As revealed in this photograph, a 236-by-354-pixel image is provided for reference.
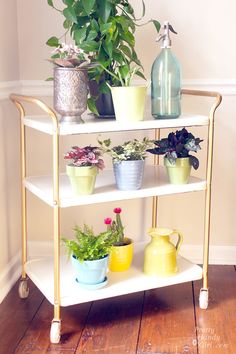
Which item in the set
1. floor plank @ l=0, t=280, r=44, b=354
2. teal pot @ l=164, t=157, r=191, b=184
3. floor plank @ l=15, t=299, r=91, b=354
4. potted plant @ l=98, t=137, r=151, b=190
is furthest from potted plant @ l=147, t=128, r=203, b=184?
floor plank @ l=0, t=280, r=44, b=354

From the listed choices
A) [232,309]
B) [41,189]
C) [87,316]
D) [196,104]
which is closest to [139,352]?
[87,316]

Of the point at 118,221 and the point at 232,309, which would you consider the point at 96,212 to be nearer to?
the point at 118,221

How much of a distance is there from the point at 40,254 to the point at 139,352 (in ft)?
2.78

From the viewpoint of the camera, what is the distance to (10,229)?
89.2 inches

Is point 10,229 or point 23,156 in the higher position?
point 23,156

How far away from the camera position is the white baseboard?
2159 mm

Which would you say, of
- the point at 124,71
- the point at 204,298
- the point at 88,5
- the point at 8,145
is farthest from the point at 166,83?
the point at 204,298

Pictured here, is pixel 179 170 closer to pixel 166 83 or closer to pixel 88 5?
pixel 166 83

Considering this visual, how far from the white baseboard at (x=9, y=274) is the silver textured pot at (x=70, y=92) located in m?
0.71

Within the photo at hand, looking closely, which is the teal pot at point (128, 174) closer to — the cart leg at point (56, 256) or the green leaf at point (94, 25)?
the cart leg at point (56, 256)

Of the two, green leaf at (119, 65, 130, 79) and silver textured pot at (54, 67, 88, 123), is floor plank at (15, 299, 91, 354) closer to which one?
silver textured pot at (54, 67, 88, 123)

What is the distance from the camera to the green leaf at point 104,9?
1859 millimetres

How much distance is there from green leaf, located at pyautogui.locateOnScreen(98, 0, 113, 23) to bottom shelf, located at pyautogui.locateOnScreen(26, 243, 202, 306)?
2.87ft

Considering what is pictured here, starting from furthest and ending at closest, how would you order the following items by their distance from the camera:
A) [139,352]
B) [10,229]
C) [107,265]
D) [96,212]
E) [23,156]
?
[96,212], [10,229], [23,156], [107,265], [139,352]
